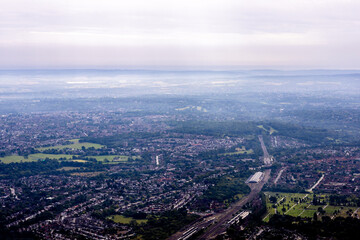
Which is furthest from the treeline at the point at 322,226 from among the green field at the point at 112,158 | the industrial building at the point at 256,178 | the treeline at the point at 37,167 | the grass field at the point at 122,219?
the green field at the point at 112,158

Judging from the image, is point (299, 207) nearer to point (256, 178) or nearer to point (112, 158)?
point (256, 178)

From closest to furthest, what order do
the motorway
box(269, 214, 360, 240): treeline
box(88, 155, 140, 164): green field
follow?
1. box(269, 214, 360, 240): treeline
2. the motorway
3. box(88, 155, 140, 164): green field

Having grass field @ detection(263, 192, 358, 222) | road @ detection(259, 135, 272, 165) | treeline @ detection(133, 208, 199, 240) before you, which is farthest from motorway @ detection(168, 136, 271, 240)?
road @ detection(259, 135, 272, 165)

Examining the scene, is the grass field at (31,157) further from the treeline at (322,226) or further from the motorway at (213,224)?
the treeline at (322,226)

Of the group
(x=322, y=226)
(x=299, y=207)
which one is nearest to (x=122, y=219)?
(x=299, y=207)

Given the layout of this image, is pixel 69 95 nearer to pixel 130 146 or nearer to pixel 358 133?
pixel 130 146

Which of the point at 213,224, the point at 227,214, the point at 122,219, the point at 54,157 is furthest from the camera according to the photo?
the point at 54,157

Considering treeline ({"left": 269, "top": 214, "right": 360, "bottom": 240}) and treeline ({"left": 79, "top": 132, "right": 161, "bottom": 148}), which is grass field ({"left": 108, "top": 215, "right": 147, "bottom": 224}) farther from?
treeline ({"left": 79, "top": 132, "right": 161, "bottom": 148})

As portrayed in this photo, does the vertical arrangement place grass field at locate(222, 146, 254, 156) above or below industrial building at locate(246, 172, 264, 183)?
above

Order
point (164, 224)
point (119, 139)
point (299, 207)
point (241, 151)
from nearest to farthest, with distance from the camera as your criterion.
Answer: point (164, 224), point (299, 207), point (241, 151), point (119, 139)
